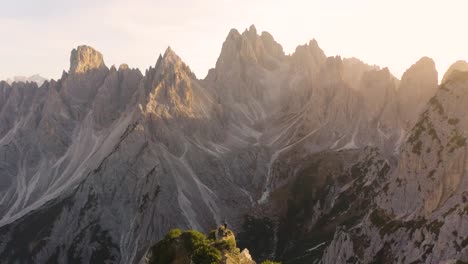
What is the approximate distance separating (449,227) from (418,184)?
24.1 metres

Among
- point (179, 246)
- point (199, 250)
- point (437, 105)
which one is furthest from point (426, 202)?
point (199, 250)

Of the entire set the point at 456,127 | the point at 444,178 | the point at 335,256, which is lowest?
the point at 335,256

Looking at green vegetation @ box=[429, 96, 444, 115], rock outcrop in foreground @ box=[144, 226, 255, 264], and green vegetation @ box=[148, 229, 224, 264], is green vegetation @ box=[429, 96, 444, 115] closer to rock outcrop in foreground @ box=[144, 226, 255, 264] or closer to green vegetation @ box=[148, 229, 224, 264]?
rock outcrop in foreground @ box=[144, 226, 255, 264]

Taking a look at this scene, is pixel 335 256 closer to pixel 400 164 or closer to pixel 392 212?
pixel 392 212

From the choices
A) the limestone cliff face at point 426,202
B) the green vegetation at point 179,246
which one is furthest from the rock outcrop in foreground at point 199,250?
the limestone cliff face at point 426,202

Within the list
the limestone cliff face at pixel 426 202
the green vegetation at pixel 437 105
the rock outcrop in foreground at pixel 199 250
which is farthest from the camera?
the green vegetation at pixel 437 105

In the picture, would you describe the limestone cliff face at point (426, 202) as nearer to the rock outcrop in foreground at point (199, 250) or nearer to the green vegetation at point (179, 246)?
the rock outcrop in foreground at point (199, 250)

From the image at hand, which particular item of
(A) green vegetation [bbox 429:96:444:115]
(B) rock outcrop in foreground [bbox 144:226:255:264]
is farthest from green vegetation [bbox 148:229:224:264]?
(A) green vegetation [bbox 429:96:444:115]

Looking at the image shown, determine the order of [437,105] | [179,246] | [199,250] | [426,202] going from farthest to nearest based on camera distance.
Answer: [437,105], [426,202], [179,246], [199,250]

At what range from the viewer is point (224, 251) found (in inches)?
2928

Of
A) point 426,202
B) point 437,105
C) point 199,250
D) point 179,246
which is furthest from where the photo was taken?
point 437,105

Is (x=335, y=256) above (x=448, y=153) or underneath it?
underneath

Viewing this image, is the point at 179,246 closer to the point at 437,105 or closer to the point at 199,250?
the point at 199,250

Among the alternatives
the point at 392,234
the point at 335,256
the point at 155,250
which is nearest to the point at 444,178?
the point at 392,234
